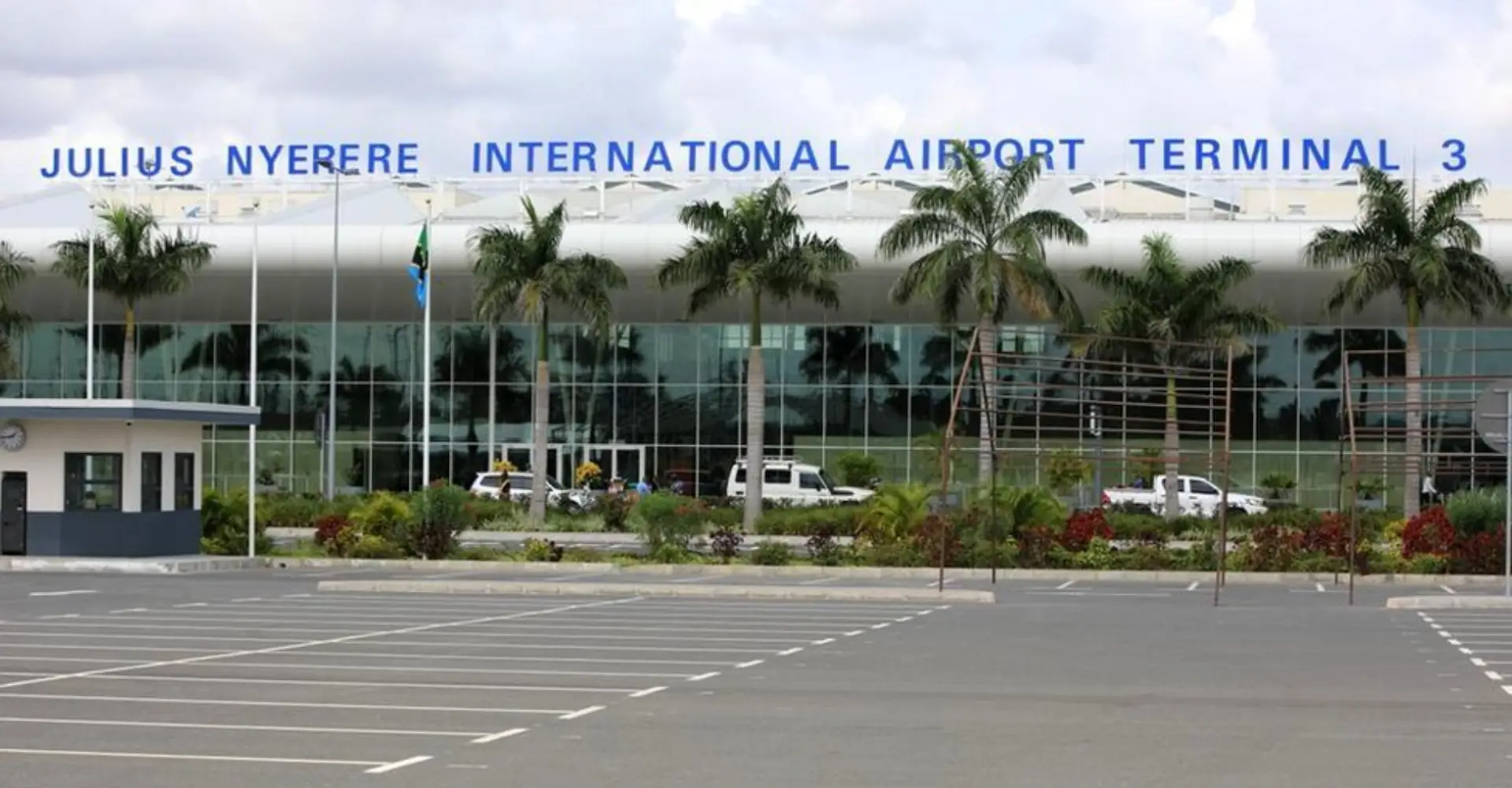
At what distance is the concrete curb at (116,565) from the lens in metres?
38.7

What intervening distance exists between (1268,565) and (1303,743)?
25569mm

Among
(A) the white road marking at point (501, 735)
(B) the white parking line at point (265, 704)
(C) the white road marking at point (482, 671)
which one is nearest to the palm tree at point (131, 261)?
(C) the white road marking at point (482, 671)

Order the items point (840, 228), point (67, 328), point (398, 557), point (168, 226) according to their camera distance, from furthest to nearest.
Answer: point (67, 328) < point (168, 226) < point (840, 228) < point (398, 557)

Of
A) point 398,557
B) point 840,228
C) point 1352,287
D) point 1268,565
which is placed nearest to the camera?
point 1268,565

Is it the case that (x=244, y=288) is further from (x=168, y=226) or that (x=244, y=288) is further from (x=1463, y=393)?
(x=1463, y=393)

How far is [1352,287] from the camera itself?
5181 cm

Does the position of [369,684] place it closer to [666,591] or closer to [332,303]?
[666,591]

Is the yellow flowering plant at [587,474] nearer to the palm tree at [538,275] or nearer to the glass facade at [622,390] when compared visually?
the glass facade at [622,390]

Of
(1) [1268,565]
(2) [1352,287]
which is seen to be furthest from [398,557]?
(2) [1352,287]

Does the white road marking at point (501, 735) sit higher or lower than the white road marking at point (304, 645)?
higher

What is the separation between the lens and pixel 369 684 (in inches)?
712

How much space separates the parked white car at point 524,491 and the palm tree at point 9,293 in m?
15.6

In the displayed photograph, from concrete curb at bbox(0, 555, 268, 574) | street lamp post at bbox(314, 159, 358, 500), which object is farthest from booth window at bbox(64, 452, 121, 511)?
street lamp post at bbox(314, 159, 358, 500)

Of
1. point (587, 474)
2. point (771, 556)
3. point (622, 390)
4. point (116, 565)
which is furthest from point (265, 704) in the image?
point (622, 390)
